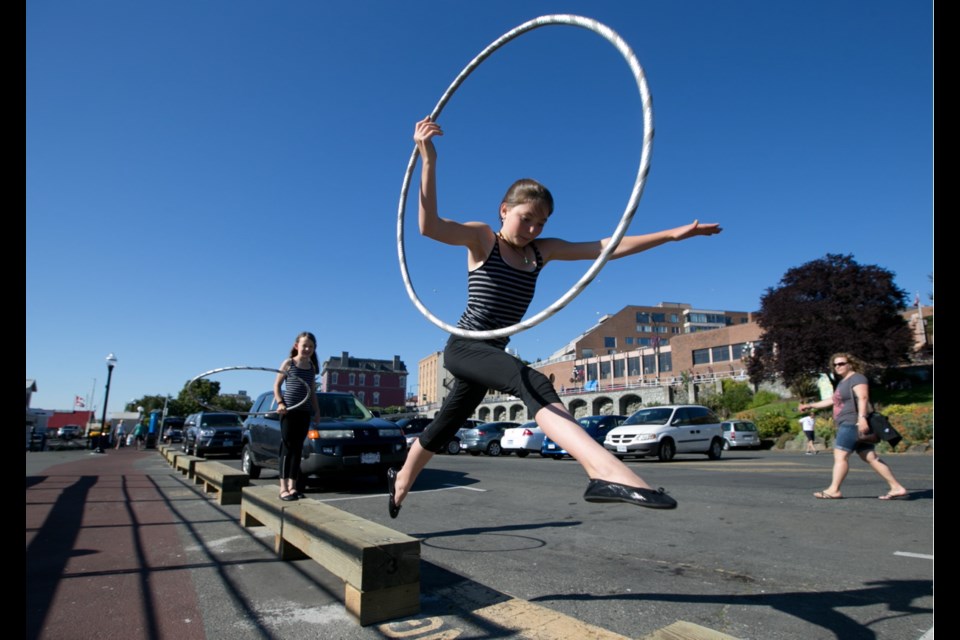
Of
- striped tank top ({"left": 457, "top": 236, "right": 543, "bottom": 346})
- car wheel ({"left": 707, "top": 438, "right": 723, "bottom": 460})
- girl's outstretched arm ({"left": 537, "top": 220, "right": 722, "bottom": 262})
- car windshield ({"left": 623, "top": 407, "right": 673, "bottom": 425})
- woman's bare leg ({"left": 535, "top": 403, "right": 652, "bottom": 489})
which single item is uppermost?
girl's outstretched arm ({"left": 537, "top": 220, "right": 722, "bottom": 262})

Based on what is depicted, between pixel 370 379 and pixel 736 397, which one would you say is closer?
pixel 736 397

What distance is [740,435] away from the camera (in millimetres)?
27891

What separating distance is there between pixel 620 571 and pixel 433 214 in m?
2.95

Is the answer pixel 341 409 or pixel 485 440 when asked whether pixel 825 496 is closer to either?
pixel 341 409

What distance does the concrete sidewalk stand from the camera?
287 cm

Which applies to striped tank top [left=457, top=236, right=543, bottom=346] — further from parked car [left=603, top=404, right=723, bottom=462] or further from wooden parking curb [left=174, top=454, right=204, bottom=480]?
parked car [left=603, top=404, right=723, bottom=462]

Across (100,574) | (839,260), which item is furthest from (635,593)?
(839,260)

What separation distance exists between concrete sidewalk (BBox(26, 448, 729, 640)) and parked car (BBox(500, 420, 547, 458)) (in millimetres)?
17272

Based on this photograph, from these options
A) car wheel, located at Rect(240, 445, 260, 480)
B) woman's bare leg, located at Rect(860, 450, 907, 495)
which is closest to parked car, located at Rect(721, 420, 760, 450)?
woman's bare leg, located at Rect(860, 450, 907, 495)

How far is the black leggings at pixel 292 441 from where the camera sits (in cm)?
648

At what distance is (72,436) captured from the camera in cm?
5100

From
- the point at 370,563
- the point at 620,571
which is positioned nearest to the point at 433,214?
the point at 370,563
